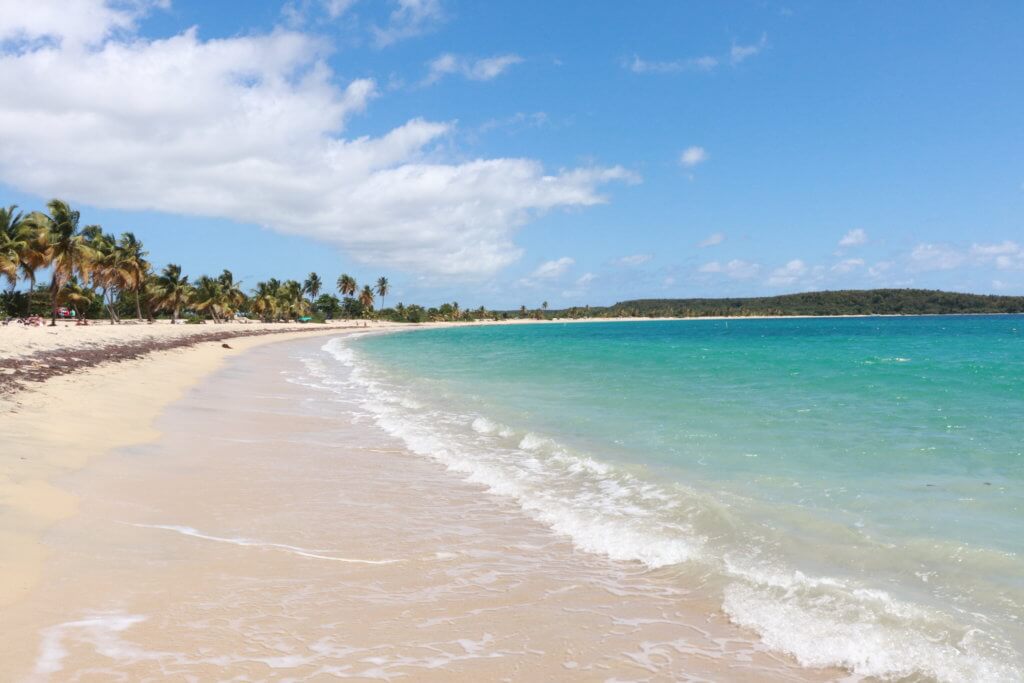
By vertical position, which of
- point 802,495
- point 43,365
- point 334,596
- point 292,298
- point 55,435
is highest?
point 292,298

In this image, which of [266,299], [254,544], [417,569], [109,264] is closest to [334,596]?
[417,569]

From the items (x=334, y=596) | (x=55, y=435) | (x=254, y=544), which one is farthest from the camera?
(x=55, y=435)

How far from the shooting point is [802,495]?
9.34 metres

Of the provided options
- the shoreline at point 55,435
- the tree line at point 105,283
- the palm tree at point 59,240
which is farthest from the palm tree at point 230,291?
the shoreline at point 55,435

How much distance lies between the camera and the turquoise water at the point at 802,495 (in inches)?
209

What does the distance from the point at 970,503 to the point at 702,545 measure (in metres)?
4.61

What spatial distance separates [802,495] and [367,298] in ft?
549

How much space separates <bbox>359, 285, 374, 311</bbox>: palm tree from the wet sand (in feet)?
539

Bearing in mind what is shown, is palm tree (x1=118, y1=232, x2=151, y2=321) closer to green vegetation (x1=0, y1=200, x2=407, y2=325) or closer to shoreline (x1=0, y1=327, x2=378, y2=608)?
green vegetation (x1=0, y1=200, x2=407, y2=325)

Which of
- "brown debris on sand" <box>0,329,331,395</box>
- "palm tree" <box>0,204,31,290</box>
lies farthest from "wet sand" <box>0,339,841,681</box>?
"palm tree" <box>0,204,31,290</box>

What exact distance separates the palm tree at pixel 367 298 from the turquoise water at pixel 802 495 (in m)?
151

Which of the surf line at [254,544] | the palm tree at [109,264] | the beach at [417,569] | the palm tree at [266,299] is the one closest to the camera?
the beach at [417,569]

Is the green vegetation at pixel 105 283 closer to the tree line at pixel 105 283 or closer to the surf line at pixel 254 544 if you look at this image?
the tree line at pixel 105 283

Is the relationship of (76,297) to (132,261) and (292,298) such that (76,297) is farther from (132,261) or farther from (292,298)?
(292,298)
